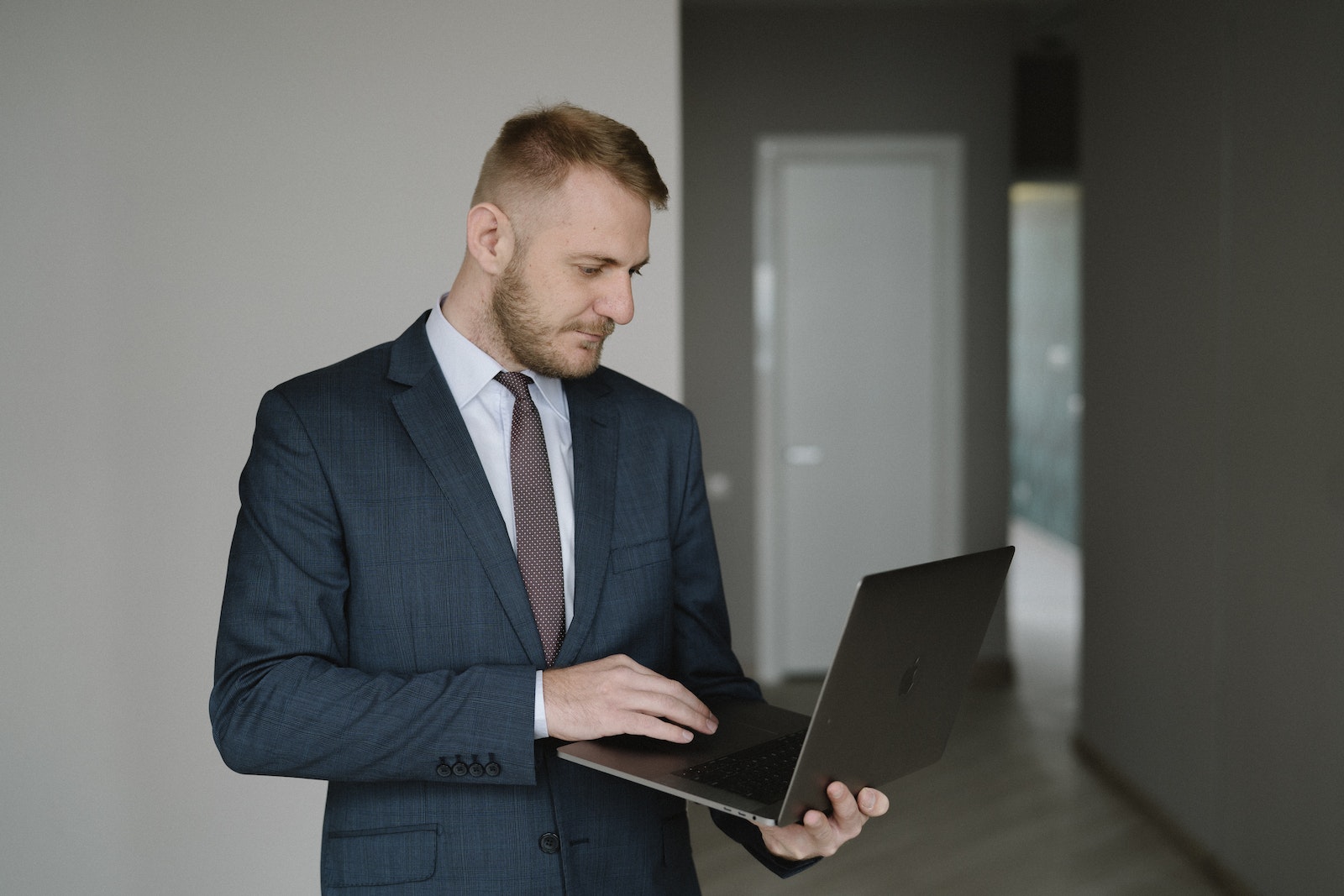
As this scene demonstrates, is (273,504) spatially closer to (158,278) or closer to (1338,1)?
(158,278)

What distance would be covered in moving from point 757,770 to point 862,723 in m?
0.15

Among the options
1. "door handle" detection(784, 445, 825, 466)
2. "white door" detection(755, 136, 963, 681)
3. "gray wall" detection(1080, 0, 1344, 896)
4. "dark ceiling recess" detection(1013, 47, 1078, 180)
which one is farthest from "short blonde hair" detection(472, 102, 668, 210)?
"dark ceiling recess" detection(1013, 47, 1078, 180)

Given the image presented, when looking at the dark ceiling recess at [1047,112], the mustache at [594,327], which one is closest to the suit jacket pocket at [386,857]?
the mustache at [594,327]

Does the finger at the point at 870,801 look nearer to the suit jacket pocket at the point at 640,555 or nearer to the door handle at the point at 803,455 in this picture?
the suit jacket pocket at the point at 640,555

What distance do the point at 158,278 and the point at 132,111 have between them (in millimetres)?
307

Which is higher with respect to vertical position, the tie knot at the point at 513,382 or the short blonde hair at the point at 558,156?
the short blonde hair at the point at 558,156

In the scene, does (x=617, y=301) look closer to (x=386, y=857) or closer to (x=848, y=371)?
(x=386, y=857)

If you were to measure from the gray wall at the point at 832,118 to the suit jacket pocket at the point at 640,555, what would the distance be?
12.5ft

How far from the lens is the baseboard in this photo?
3.33 meters


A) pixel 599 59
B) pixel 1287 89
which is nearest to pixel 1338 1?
pixel 1287 89

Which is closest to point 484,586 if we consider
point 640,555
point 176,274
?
point 640,555

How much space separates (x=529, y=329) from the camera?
1.45m

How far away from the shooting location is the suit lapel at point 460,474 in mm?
1401

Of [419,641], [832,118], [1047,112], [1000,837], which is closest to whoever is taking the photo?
[419,641]
